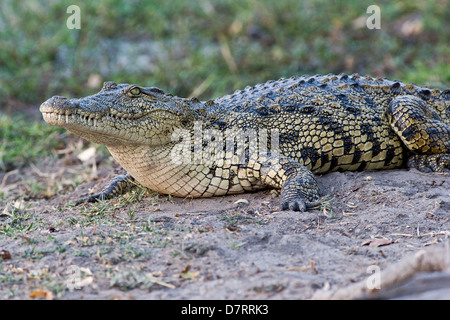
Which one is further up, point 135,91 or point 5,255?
point 135,91

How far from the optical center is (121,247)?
415 centimetres

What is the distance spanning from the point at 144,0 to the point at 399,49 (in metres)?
5.07

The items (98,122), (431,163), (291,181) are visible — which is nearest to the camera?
(98,122)

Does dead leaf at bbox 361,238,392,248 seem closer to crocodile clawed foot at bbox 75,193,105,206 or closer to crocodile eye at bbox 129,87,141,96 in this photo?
crocodile eye at bbox 129,87,141,96

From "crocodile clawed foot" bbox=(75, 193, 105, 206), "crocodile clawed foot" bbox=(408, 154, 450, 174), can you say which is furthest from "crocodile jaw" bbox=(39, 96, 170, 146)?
"crocodile clawed foot" bbox=(408, 154, 450, 174)

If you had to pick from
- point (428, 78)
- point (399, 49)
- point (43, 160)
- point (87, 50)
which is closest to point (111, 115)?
point (43, 160)

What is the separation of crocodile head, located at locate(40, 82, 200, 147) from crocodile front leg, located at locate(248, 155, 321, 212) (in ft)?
2.90

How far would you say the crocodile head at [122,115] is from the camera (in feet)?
16.1

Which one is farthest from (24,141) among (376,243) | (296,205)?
(376,243)

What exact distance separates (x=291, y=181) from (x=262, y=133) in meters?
0.67

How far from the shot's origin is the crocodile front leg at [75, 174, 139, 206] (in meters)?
5.84

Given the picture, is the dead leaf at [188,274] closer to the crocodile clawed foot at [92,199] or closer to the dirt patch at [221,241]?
the dirt patch at [221,241]

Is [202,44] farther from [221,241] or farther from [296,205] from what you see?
[221,241]

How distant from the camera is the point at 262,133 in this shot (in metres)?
5.63
